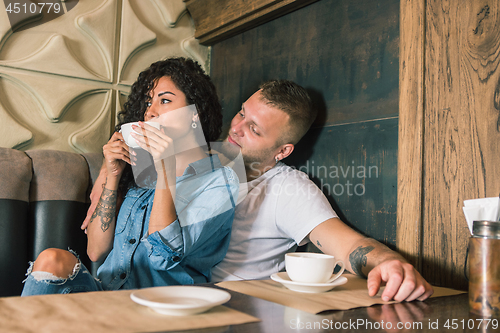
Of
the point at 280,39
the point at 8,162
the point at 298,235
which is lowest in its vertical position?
the point at 298,235

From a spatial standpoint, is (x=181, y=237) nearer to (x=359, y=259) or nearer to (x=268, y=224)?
(x=268, y=224)

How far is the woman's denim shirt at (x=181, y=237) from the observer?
1.20 m

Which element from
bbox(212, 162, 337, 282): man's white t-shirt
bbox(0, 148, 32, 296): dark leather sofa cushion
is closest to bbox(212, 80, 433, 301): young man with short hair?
bbox(212, 162, 337, 282): man's white t-shirt

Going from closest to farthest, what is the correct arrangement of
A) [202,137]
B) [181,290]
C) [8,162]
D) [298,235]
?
[181,290], [298,235], [8,162], [202,137]

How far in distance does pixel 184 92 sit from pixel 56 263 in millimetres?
868

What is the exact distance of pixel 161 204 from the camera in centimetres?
124

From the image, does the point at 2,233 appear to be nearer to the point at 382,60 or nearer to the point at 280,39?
the point at 280,39

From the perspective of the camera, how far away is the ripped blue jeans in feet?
3.25

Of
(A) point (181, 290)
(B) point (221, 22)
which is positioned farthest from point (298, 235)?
(B) point (221, 22)

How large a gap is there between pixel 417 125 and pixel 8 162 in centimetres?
161

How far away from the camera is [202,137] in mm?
1678

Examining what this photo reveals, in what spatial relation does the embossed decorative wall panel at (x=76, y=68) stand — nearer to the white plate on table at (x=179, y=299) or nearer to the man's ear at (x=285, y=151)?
the man's ear at (x=285, y=151)

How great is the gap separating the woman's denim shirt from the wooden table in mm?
394

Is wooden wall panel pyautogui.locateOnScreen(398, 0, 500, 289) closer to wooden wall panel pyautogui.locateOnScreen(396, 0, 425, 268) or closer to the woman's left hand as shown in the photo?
wooden wall panel pyautogui.locateOnScreen(396, 0, 425, 268)
